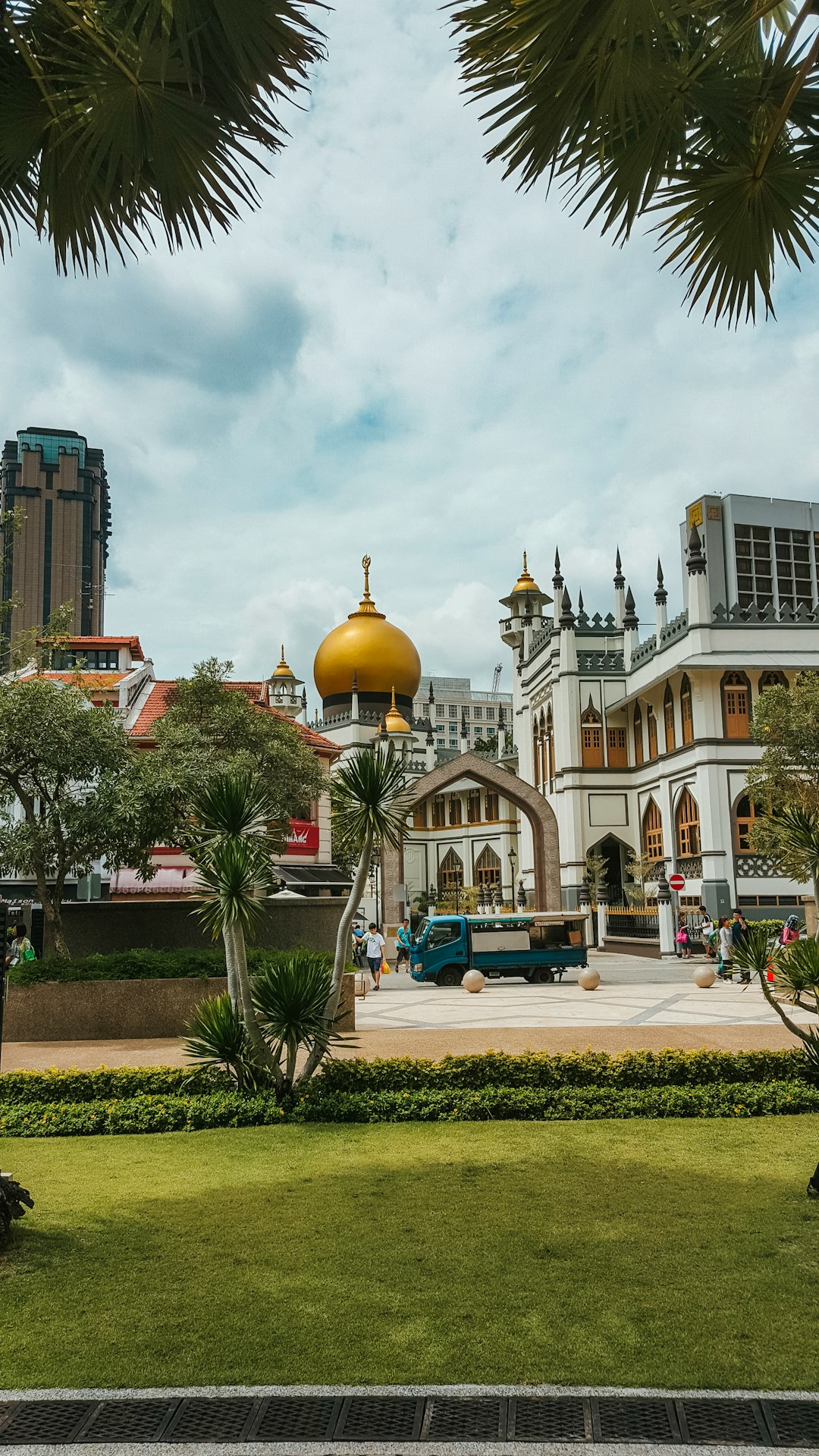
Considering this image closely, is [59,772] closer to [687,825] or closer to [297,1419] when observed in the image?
[297,1419]

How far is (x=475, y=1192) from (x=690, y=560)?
3483cm

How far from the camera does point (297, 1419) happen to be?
162 inches

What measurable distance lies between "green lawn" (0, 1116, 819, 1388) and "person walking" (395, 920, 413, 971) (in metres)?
27.8

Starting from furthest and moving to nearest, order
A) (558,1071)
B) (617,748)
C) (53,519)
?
(53,519) < (617,748) < (558,1071)

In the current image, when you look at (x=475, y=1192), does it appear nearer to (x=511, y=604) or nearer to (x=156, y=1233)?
(x=156, y=1233)

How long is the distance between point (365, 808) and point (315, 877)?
94.2 ft

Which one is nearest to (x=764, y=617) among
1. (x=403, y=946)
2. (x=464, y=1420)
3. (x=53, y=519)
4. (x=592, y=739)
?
(x=592, y=739)

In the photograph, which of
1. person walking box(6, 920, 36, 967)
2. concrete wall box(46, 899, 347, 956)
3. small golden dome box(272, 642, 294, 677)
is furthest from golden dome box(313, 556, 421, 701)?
concrete wall box(46, 899, 347, 956)

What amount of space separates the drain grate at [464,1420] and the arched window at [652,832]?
134 feet

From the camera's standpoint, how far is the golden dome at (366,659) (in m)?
67.5

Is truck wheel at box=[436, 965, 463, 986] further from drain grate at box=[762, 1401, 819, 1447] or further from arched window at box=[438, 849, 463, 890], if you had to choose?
arched window at box=[438, 849, 463, 890]

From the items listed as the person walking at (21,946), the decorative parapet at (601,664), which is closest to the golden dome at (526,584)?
the decorative parapet at (601,664)

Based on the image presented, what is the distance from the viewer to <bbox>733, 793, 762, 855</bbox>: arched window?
3825 cm

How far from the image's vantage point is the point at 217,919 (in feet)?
30.8
